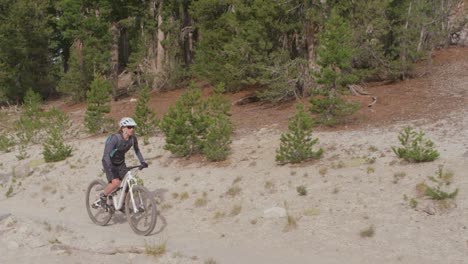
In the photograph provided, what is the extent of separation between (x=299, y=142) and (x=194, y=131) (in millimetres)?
3340

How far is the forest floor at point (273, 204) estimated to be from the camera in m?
7.02

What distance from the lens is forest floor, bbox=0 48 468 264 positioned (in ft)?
23.0

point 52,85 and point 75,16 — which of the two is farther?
point 52,85

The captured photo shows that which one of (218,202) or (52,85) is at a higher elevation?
(218,202)

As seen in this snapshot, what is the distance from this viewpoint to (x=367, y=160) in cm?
1053

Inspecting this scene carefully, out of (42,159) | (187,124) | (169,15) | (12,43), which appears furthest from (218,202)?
(12,43)

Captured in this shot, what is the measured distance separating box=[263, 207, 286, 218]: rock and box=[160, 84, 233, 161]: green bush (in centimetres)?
412

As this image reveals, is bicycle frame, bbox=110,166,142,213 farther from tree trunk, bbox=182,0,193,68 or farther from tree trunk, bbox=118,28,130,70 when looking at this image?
tree trunk, bbox=118,28,130,70

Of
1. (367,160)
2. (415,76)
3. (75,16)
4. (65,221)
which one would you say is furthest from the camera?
(75,16)

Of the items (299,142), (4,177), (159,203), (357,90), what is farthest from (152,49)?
(159,203)

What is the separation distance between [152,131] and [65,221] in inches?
296

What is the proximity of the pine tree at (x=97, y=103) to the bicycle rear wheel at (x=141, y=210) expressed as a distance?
32.3 feet

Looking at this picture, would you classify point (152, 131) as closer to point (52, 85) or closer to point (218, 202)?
point (218, 202)

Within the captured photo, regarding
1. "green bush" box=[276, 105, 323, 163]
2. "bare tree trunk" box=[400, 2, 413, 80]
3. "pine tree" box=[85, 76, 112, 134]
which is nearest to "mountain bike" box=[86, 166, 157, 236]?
"green bush" box=[276, 105, 323, 163]
